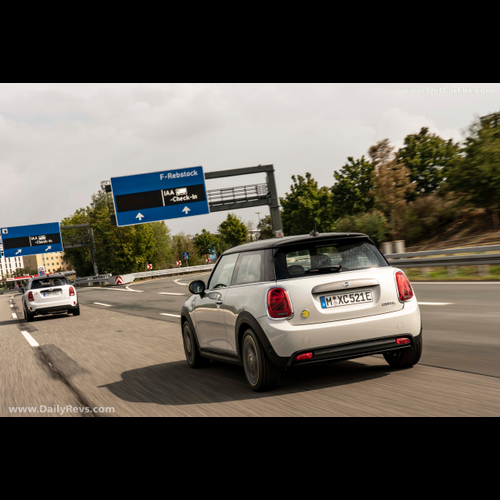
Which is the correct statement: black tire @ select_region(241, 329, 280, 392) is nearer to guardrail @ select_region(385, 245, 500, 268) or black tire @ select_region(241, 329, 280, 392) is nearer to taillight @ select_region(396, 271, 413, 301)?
taillight @ select_region(396, 271, 413, 301)

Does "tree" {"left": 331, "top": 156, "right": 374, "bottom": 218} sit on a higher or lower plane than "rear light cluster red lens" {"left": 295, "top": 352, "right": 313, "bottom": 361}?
higher

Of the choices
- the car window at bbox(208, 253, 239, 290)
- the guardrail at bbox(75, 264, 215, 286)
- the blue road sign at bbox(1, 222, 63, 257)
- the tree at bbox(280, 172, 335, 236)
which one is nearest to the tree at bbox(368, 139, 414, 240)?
the guardrail at bbox(75, 264, 215, 286)

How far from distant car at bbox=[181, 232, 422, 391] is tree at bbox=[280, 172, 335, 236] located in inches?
2545

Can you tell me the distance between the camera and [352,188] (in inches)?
2606

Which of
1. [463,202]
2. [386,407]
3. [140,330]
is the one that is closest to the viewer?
[386,407]

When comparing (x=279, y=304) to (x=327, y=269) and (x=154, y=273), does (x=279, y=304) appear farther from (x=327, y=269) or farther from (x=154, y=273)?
(x=154, y=273)

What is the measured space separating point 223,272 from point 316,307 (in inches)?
67.1

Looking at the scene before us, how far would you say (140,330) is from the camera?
13.1m

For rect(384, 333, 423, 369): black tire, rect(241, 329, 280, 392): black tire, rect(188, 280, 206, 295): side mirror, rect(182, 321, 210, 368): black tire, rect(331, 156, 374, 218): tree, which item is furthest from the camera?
rect(331, 156, 374, 218): tree

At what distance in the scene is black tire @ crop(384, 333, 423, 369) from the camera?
5848 mm
